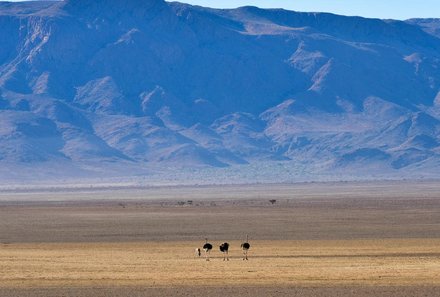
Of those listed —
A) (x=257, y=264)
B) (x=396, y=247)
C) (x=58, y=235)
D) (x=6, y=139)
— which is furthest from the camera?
(x=6, y=139)

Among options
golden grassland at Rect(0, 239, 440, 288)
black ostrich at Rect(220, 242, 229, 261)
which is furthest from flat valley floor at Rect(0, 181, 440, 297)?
black ostrich at Rect(220, 242, 229, 261)

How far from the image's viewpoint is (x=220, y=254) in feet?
129

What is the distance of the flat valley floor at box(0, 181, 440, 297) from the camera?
29.5 m

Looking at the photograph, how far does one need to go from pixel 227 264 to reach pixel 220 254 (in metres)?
3.85

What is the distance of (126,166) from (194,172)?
34.5 feet

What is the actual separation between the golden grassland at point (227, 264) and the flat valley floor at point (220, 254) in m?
0.03

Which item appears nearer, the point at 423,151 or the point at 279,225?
the point at 279,225

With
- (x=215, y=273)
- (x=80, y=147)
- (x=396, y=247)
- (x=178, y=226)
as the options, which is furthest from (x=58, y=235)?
(x=80, y=147)

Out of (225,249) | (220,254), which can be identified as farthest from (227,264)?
(220,254)

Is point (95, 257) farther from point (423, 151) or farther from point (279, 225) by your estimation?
point (423, 151)

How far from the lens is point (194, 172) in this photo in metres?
178

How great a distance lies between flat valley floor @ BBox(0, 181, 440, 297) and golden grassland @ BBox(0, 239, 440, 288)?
0.09 ft

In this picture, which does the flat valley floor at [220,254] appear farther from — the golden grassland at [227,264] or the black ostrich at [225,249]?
the black ostrich at [225,249]

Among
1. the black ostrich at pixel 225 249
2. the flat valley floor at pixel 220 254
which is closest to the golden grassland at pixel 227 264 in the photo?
the flat valley floor at pixel 220 254
